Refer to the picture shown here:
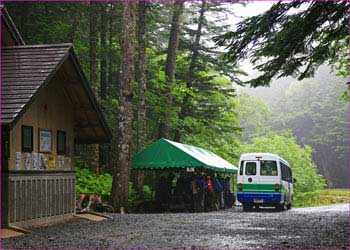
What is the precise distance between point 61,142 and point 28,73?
9.86ft

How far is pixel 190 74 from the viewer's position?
33438mm

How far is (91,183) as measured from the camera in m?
25.0

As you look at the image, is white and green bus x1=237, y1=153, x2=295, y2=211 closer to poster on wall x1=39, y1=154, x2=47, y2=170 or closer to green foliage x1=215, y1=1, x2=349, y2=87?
poster on wall x1=39, y1=154, x2=47, y2=170

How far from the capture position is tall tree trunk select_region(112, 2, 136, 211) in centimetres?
2198

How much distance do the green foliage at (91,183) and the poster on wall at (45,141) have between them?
8101 mm

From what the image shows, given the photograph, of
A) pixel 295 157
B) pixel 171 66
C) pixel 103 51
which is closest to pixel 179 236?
pixel 103 51

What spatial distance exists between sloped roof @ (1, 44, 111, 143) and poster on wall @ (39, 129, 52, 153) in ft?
5.12

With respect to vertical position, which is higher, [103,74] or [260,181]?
[103,74]

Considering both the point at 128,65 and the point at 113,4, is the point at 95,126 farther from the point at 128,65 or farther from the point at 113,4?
the point at 113,4

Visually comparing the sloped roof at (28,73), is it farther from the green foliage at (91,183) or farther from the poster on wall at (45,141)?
the green foliage at (91,183)

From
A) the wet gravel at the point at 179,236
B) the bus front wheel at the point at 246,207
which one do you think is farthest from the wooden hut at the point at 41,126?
the bus front wheel at the point at 246,207

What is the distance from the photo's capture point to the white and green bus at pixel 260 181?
25.8 m

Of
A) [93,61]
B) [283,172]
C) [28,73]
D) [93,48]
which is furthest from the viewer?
[283,172]

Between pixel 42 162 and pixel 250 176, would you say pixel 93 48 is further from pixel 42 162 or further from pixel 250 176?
pixel 42 162
